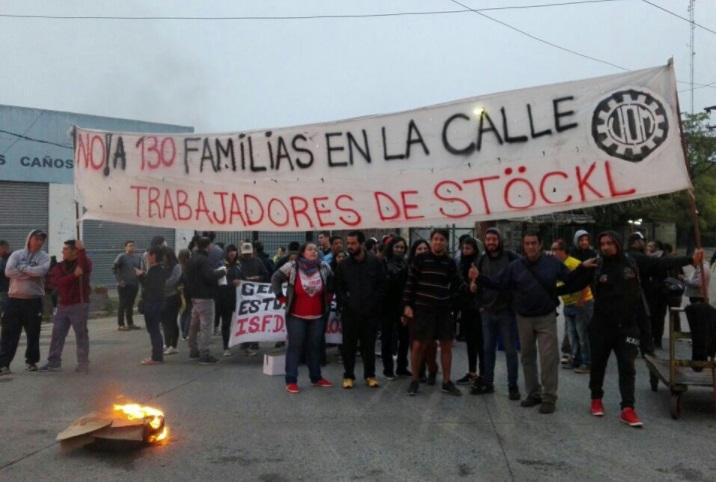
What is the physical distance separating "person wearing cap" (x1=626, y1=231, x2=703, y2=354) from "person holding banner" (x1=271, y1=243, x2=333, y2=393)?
332cm

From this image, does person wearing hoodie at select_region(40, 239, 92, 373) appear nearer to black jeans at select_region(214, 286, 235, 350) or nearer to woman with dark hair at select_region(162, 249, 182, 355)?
woman with dark hair at select_region(162, 249, 182, 355)

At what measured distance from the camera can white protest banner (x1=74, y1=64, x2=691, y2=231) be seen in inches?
225

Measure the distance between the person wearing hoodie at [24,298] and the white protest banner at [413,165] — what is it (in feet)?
6.18

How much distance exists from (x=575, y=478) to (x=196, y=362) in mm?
6054

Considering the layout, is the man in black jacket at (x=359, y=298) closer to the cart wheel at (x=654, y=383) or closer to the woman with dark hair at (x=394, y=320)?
the woman with dark hair at (x=394, y=320)

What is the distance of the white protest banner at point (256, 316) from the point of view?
9523mm

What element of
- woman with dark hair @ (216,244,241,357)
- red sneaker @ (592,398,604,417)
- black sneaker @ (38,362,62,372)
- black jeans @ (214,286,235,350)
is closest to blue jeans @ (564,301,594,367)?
red sneaker @ (592,398,604,417)

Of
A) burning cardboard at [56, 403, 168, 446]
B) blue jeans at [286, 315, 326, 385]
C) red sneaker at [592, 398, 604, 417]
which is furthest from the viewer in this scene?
blue jeans at [286, 315, 326, 385]

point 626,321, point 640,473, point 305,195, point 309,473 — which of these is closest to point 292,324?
point 305,195

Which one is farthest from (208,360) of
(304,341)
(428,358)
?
(428,358)

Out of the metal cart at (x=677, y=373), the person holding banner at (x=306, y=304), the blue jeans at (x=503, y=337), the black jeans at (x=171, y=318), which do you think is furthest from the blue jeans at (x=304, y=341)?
the metal cart at (x=677, y=373)

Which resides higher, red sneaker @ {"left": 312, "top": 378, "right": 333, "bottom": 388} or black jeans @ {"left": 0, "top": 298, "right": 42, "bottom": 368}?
black jeans @ {"left": 0, "top": 298, "right": 42, "bottom": 368}

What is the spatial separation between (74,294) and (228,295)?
7.07ft

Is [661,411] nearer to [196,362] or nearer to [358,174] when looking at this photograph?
[358,174]
